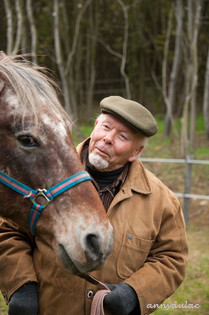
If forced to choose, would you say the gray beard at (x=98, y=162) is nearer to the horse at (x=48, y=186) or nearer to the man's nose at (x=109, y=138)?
the man's nose at (x=109, y=138)

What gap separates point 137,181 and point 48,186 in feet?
2.03

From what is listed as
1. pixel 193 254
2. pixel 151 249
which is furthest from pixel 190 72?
pixel 151 249

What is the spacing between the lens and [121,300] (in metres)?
1.91

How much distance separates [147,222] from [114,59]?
16896mm

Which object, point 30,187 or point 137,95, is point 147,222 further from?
point 137,95

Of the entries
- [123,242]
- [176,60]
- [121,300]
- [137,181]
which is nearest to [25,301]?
[121,300]

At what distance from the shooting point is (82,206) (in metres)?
1.77

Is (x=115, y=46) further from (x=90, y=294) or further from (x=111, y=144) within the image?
(x=90, y=294)

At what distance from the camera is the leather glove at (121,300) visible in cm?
190

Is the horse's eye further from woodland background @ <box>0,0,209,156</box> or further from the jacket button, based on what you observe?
woodland background @ <box>0,0,209,156</box>

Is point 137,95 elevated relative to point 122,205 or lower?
lower

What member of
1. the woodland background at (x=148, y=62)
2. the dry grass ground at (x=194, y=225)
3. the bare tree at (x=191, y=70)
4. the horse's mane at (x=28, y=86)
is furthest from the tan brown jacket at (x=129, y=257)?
the bare tree at (x=191, y=70)

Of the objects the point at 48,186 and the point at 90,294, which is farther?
the point at 90,294

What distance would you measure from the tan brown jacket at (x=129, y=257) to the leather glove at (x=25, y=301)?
0.04 meters
